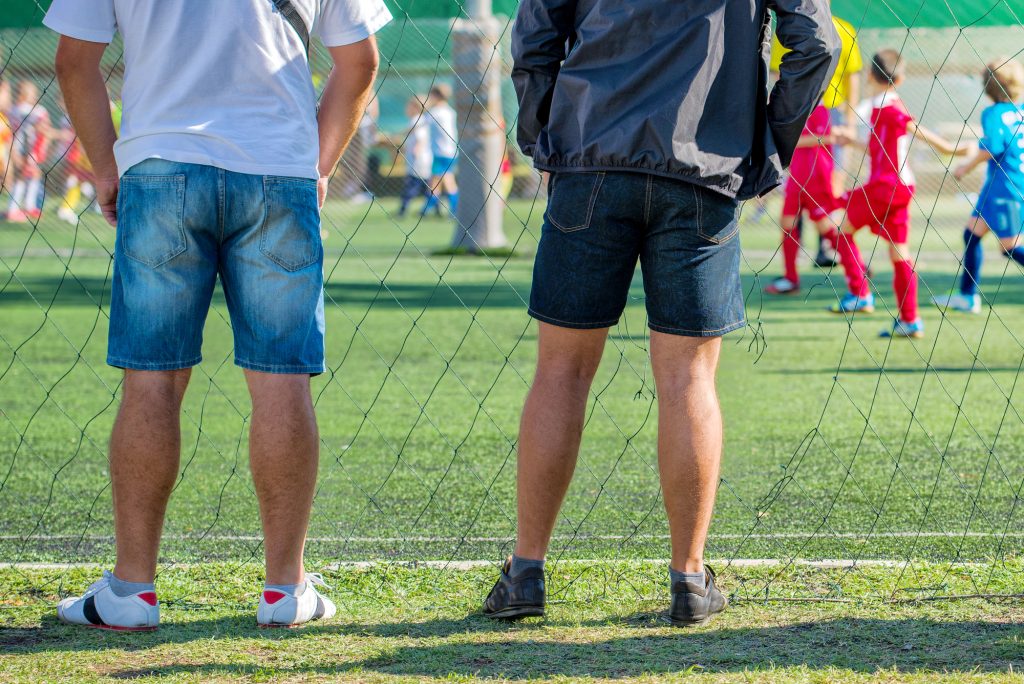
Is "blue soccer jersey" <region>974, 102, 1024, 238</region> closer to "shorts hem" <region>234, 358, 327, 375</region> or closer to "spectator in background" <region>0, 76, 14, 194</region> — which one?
"shorts hem" <region>234, 358, 327, 375</region>

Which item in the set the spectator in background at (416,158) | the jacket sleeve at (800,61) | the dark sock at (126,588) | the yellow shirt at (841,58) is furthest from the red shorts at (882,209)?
the spectator in background at (416,158)

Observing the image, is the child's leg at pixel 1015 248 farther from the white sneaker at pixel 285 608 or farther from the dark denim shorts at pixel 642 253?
the white sneaker at pixel 285 608

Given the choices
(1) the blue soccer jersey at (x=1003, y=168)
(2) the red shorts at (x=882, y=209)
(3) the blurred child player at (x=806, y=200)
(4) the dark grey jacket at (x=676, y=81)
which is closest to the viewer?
(4) the dark grey jacket at (x=676, y=81)

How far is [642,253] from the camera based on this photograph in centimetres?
A: 301

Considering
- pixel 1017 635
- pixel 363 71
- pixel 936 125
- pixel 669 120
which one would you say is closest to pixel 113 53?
pixel 363 71

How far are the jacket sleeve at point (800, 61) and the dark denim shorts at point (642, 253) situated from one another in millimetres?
227

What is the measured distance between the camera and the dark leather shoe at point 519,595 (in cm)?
307

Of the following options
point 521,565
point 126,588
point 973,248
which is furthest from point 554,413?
point 973,248

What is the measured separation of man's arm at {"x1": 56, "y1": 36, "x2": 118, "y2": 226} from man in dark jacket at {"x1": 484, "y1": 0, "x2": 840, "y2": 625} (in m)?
0.97

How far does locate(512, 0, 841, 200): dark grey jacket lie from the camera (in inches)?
112

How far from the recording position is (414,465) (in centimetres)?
508

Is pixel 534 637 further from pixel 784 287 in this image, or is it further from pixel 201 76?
pixel 784 287

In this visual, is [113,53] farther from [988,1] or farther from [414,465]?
[988,1]

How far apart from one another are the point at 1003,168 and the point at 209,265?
4.42m
